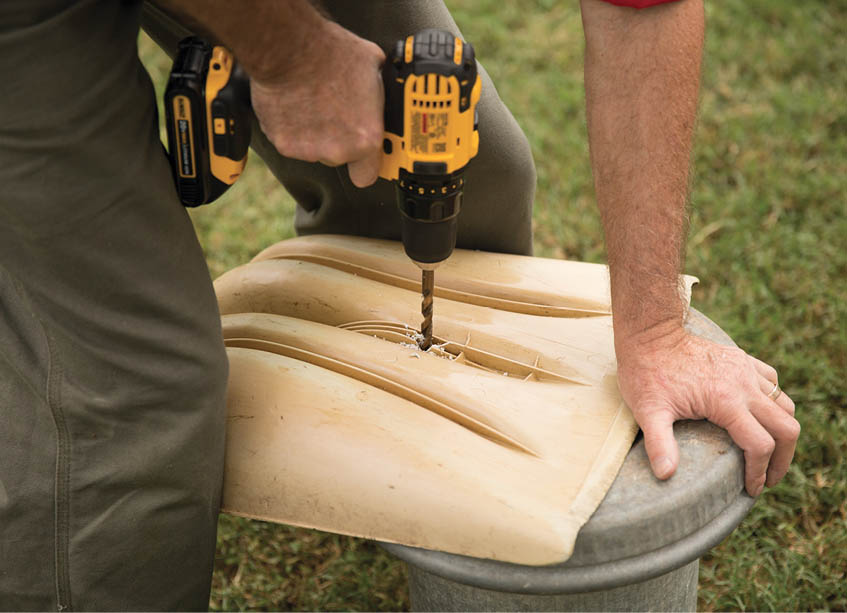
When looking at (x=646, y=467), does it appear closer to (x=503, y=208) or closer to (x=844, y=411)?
(x=503, y=208)

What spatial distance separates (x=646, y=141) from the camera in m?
1.37

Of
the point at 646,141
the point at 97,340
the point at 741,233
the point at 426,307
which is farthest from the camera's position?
the point at 741,233

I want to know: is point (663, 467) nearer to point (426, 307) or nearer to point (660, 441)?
point (660, 441)

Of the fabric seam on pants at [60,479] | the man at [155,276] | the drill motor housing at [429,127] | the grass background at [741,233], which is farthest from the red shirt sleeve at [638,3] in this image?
the grass background at [741,233]

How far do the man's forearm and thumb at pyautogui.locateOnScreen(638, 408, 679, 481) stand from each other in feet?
0.44

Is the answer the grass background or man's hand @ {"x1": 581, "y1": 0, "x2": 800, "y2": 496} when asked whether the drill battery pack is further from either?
the grass background

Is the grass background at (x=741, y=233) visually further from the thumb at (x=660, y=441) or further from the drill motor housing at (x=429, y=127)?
the drill motor housing at (x=429, y=127)

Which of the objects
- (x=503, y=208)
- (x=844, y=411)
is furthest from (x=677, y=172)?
(x=844, y=411)

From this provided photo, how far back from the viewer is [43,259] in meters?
1.20

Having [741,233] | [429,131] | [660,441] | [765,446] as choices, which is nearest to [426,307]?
[429,131]

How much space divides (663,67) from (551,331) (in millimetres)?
504

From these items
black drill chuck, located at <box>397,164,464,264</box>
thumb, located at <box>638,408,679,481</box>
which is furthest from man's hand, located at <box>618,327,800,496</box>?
black drill chuck, located at <box>397,164,464,264</box>

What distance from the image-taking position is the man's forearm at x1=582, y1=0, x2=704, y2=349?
53.7 inches

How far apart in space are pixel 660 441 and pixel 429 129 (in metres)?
0.58
